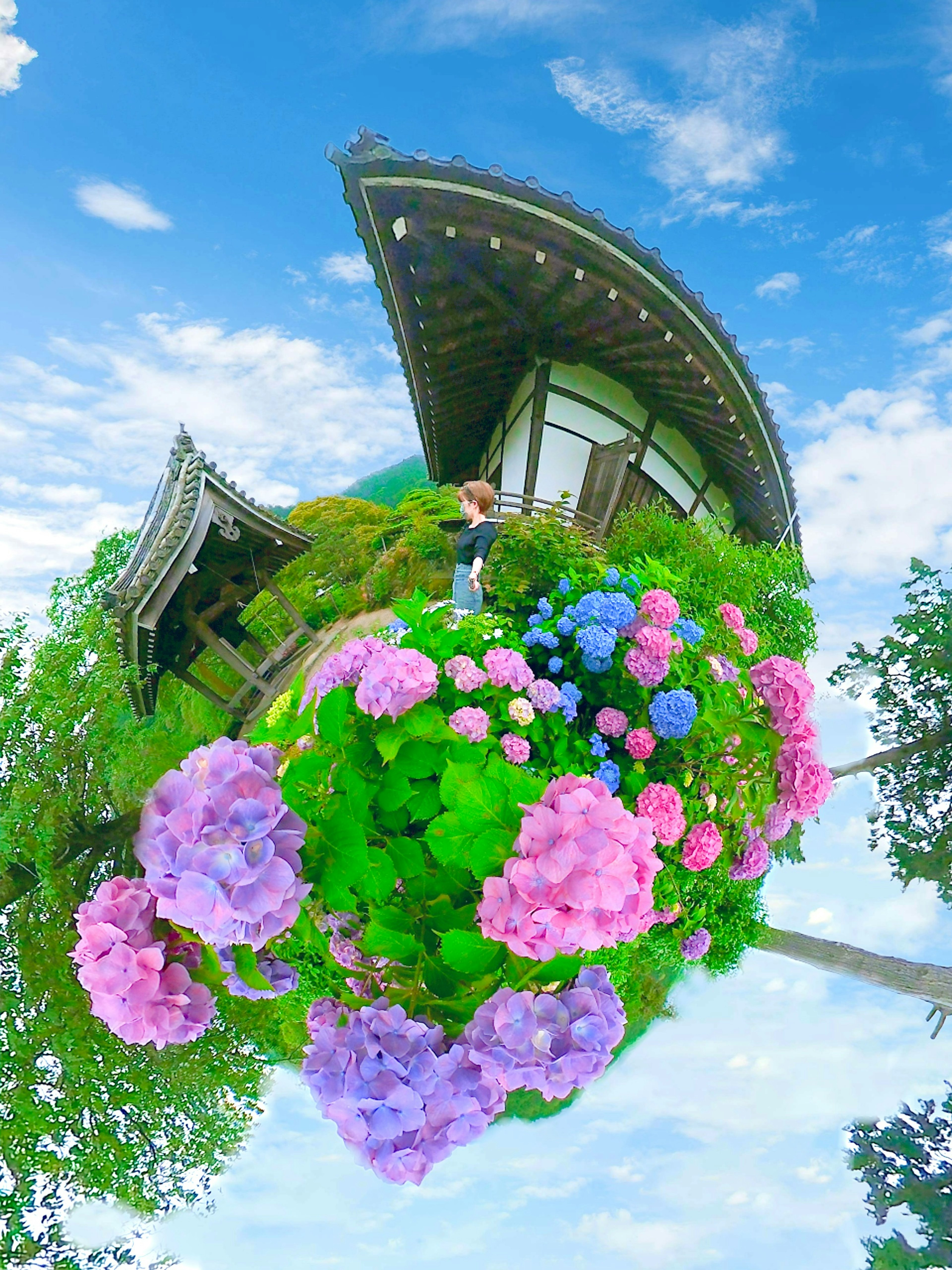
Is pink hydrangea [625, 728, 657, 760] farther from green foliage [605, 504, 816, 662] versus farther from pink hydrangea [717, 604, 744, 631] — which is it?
pink hydrangea [717, 604, 744, 631]

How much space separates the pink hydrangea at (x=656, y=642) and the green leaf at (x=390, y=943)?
52.0 inches

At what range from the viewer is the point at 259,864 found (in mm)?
1958

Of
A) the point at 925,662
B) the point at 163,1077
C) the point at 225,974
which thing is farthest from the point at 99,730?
the point at 925,662

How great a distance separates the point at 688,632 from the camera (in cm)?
333

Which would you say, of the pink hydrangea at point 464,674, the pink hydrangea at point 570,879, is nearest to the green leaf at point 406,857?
the pink hydrangea at point 570,879

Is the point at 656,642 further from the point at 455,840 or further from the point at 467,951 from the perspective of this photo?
the point at 467,951

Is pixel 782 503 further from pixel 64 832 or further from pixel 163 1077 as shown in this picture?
pixel 163 1077

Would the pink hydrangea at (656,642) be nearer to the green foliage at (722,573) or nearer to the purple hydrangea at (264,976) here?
the green foliage at (722,573)

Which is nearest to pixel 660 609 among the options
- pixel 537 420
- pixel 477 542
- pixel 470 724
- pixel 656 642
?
pixel 656 642

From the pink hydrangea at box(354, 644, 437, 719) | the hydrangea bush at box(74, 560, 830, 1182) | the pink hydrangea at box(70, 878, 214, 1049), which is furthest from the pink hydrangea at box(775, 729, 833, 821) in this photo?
the pink hydrangea at box(70, 878, 214, 1049)

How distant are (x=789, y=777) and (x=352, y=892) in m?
1.62

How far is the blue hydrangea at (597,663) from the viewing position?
323 cm

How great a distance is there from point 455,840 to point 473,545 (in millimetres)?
1991

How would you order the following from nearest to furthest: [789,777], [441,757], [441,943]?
[441,943] → [441,757] → [789,777]
